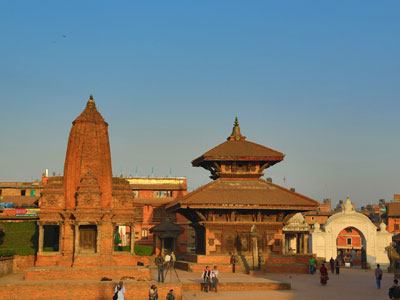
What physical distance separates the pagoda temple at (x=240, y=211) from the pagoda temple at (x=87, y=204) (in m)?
6.35

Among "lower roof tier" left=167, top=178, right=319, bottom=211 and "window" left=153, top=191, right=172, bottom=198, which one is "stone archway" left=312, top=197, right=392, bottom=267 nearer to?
"lower roof tier" left=167, top=178, right=319, bottom=211

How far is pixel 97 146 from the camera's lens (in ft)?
121

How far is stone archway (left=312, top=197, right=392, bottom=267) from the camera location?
54031 millimetres

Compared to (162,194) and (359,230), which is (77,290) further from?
(162,194)

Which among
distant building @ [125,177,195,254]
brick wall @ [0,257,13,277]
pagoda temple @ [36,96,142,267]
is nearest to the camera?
brick wall @ [0,257,13,277]

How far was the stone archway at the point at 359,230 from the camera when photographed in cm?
5403

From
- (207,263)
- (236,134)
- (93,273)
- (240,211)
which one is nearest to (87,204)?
(93,273)

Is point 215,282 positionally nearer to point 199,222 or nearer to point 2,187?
point 199,222

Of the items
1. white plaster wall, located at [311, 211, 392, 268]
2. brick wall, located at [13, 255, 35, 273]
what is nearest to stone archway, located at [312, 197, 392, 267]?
white plaster wall, located at [311, 211, 392, 268]

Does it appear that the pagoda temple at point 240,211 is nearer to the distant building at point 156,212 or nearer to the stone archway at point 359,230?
the stone archway at point 359,230

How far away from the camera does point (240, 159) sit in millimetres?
44719

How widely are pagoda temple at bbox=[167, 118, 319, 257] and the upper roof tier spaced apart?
0.35 ft

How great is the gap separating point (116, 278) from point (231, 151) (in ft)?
61.8

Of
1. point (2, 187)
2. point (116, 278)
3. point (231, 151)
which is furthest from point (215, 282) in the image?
point (2, 187)
